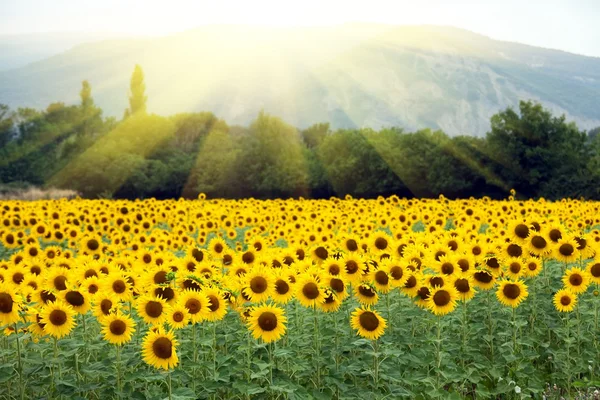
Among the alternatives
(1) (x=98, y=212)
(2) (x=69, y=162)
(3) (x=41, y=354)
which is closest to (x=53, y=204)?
(1) (x=98, y=212)

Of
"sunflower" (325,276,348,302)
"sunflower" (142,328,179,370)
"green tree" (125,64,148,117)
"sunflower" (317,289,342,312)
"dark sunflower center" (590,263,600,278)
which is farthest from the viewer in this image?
"green tree" (125,64,148,117)

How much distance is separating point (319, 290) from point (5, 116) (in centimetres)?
10663

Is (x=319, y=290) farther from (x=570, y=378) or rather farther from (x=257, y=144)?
(x=257, y=144)

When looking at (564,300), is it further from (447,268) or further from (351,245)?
(351,245)

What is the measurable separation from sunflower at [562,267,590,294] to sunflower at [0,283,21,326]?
23.7ft

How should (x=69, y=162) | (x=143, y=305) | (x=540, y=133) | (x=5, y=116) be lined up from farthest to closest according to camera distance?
(x=5, y=116), (x=69, y=162), (x=540, y=133), (x=143, y=305)

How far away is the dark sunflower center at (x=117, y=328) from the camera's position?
5.94 m

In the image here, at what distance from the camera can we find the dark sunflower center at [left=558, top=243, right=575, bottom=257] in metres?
9.41

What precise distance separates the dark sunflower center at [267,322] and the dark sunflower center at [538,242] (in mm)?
4966

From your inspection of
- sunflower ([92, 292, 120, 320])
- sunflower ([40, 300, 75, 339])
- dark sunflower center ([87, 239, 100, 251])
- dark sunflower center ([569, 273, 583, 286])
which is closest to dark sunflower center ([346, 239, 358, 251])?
dark sunflower center ([569, 273, 583, 286])

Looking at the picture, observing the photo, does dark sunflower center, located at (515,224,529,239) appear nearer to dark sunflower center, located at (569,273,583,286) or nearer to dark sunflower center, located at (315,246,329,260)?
dark sunflower center, located at (569,273,583,286)

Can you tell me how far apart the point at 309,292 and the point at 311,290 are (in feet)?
0.10

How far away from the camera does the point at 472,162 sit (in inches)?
2160

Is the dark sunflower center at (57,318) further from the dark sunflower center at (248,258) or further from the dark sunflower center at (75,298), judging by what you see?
the dark sunflower center at (248,258)
